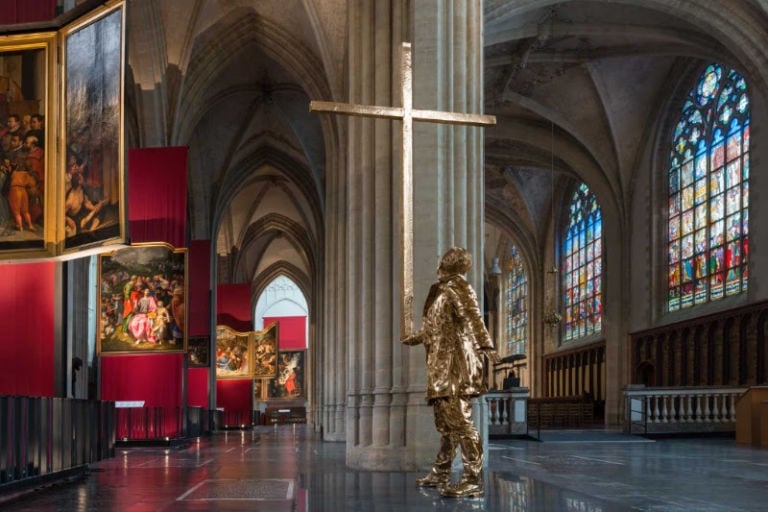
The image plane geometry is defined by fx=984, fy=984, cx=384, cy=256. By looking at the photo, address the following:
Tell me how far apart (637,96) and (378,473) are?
2061 centimetres

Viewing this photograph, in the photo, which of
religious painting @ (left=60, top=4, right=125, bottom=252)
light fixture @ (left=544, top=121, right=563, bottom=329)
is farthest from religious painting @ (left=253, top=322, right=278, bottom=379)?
religious painting @ (left=60, top=4, right=125, bottom=252)

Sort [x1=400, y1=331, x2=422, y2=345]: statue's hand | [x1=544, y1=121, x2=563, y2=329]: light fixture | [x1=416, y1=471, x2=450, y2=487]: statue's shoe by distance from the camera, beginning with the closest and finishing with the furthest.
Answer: [x1=400, y1=331, x2=422, y2=345]: statue's hand < [x1=416, y1=471, x2=450, y2=487]: statue's shoe < [x1=544, y1=121, x2=563, y2=329]: light fixture

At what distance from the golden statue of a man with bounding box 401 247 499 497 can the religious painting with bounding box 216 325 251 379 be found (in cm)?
2991

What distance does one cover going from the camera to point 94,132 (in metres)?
9.74

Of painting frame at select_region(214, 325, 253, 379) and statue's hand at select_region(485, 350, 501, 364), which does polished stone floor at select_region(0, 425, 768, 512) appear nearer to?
statue's hand at select_region(485, 350, 501, 364)

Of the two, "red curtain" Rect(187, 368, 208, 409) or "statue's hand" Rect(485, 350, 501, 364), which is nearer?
"statue's hand" Rect(485, 350, 501, 364)

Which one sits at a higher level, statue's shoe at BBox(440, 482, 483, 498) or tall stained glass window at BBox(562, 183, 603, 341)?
tall stained glass window at BBox(562, 183, 603, 341)

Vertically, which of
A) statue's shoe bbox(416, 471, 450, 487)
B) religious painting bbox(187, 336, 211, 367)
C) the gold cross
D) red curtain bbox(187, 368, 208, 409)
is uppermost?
the gold cross

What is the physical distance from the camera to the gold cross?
7.77m

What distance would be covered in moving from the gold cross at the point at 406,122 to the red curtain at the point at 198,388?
24.1m

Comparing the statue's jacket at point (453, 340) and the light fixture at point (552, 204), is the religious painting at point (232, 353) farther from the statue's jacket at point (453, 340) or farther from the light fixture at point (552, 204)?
the statue's jacket at point (453, 340)

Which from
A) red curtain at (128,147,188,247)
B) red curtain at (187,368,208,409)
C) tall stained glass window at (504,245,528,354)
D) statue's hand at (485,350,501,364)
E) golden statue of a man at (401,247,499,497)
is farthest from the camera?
tall stained glass window at (504,245,528,354)

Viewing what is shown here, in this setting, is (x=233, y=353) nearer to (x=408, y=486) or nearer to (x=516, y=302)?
(x=516, y=302)

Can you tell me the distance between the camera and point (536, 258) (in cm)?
4122
